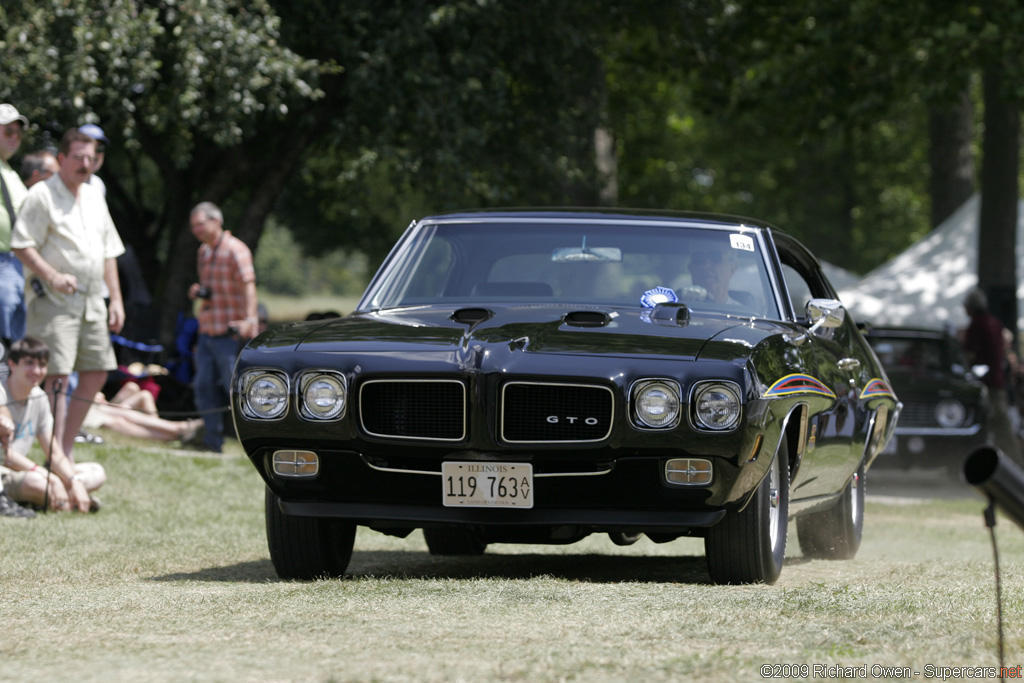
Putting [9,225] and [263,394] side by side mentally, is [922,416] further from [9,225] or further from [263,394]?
[263,394]

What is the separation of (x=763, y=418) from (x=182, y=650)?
2.42 metres

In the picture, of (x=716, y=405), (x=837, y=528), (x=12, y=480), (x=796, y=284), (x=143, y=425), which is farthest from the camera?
(x=143, y=425)

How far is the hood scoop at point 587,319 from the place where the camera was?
6039 mm

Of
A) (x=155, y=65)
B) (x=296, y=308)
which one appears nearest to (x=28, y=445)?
(x=155, y=65)

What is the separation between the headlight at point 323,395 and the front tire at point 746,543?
1.51m

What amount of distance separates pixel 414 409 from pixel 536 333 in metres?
0.56

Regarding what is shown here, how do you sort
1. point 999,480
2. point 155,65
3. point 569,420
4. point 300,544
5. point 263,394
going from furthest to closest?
1. point 155,65
2. point 300,544
3. point 263,394
4. point 569,420
5. point 999,480

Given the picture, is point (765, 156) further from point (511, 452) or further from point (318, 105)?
point (511, 452)

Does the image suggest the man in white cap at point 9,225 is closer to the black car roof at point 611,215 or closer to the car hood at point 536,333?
the black car roof at point 611,215

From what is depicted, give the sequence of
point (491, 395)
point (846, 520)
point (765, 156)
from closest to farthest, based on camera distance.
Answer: point (491, 395), point (846, 520), point (765, 156)

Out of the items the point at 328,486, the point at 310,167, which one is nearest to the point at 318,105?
the point at 310,167

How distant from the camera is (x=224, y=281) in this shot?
1253 cm

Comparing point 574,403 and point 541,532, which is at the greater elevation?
point 574,403

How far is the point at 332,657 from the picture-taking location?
3910 mm
